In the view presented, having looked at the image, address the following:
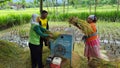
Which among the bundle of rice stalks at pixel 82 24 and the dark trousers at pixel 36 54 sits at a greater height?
the bundle of rice stalks at pixel 82 24

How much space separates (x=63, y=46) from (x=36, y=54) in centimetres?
58

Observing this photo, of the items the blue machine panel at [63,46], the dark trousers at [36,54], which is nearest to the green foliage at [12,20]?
the dark trousers at [36,54]

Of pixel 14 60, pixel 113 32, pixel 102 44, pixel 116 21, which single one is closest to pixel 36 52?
pixel 14 60

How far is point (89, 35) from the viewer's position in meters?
5.94

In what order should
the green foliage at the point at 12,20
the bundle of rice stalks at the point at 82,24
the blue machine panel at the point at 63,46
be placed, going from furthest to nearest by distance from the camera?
the green foliage at the point at 12,20, the bundle of rice stalks at the point at 82,24, the blue machine panel at the point at 63,46

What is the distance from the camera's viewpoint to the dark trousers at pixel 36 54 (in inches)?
224

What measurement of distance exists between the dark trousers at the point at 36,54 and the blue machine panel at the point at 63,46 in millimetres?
304

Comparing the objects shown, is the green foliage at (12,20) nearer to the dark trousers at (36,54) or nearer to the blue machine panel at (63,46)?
the dark trousers at (36,54)

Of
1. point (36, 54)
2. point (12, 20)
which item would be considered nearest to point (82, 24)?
point (36, 54)

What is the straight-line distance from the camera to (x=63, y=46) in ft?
18.6

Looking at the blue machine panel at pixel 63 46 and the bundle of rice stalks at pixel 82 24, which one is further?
the bundle of rice stalks at pixel 82 24

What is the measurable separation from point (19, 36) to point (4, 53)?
152 inches

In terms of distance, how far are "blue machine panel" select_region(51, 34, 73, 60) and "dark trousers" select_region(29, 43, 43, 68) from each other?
304 millimetres

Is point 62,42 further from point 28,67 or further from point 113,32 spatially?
point 113,32
